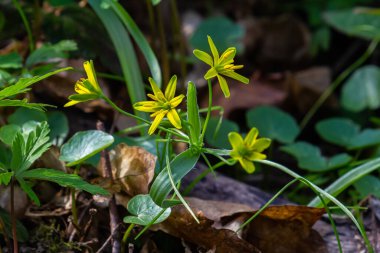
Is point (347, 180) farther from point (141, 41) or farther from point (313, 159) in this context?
point (141, 41)

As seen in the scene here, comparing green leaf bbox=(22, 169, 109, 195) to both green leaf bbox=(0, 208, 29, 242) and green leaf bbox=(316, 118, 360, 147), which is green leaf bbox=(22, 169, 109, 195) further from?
green leaf bbox=(316, 118, 360, 147)

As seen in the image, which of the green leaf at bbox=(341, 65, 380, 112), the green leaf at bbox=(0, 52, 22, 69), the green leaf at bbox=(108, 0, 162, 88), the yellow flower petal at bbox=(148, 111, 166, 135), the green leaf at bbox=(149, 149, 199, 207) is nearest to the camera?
the yellow flower petal at bbox=(148, 111, 166, 135)

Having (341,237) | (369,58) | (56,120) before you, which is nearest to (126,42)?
(56,120)

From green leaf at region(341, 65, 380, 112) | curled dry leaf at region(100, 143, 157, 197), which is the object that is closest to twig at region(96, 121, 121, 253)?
curled dry leaf at region(100, 143, 157, 197)

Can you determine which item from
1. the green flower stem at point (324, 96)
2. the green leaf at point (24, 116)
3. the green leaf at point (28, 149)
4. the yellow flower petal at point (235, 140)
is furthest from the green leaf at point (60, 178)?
the green flower stem at point (324, 96)

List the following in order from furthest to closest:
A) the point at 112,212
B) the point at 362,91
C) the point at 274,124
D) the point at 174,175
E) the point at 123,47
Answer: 1. the point at 362,91
2. the point at 274,124
3. the point at 123,47
4. the point at 112,212
5. the point at 174,175

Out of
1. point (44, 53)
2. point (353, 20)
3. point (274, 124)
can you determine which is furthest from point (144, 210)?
point (353, 20)
